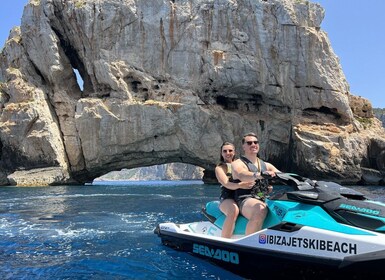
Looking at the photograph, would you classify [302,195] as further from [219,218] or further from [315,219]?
[219,218]

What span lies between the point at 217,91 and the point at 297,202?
32.7 meters

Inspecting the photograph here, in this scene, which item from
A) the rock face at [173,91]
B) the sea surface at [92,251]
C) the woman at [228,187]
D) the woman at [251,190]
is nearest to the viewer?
the woman at [251,190]

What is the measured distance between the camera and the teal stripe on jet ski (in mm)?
4375

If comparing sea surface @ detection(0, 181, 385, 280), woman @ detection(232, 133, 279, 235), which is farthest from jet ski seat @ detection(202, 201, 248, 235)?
sea surface @ detection(0, 181, 385, 280)

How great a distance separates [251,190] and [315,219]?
1.37m

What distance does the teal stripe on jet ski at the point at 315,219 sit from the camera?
172 inches

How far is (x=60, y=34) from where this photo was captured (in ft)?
127

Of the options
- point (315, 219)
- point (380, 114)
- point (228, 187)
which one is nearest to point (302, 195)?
point (315, 219)

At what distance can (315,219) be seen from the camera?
468 centimetres

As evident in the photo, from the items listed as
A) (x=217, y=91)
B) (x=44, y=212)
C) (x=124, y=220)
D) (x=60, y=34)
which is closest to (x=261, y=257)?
(x=124, y=220)

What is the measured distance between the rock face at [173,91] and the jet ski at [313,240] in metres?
30.2

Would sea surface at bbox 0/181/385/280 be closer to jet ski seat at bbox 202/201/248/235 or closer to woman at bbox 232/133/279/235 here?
jet ski seat at bbox 202/201/248/235

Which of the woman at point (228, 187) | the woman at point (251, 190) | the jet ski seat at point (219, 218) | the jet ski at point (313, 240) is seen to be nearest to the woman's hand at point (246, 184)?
the woman at point (228, 187)

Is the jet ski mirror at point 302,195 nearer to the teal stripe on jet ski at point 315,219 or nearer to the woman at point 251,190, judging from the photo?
the teal stripe on jet ski at point 315,219
